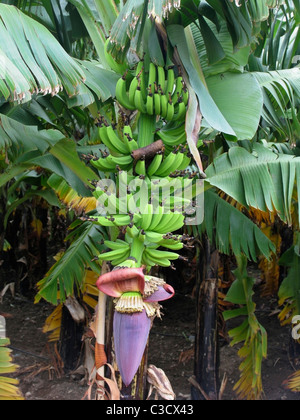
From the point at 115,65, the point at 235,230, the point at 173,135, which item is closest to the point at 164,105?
the point at 173,135

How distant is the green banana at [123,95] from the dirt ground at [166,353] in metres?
2.40

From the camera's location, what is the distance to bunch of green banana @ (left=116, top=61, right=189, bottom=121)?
139 centimetres

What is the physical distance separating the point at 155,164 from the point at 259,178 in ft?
1.85

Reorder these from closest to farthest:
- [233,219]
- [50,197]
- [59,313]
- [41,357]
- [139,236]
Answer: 1. [139,236]
2. [233,219]
3. [50,197]
4. [59,313]
5. [41,357]

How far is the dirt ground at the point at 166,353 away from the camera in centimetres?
325

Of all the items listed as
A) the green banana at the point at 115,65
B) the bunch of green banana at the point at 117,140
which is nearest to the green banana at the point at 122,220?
the bunch of green banana at the point at 117,140

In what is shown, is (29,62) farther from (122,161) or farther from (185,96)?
(185,96)

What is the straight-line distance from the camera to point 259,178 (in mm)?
1735

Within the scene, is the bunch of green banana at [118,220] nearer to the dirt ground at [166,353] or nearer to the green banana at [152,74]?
the green banana at [152,74]

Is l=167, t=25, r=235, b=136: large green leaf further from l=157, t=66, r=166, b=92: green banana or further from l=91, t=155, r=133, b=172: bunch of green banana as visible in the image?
l=91, t=155, r=133, b=172: bunch of green banana

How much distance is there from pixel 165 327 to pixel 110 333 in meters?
2.86
